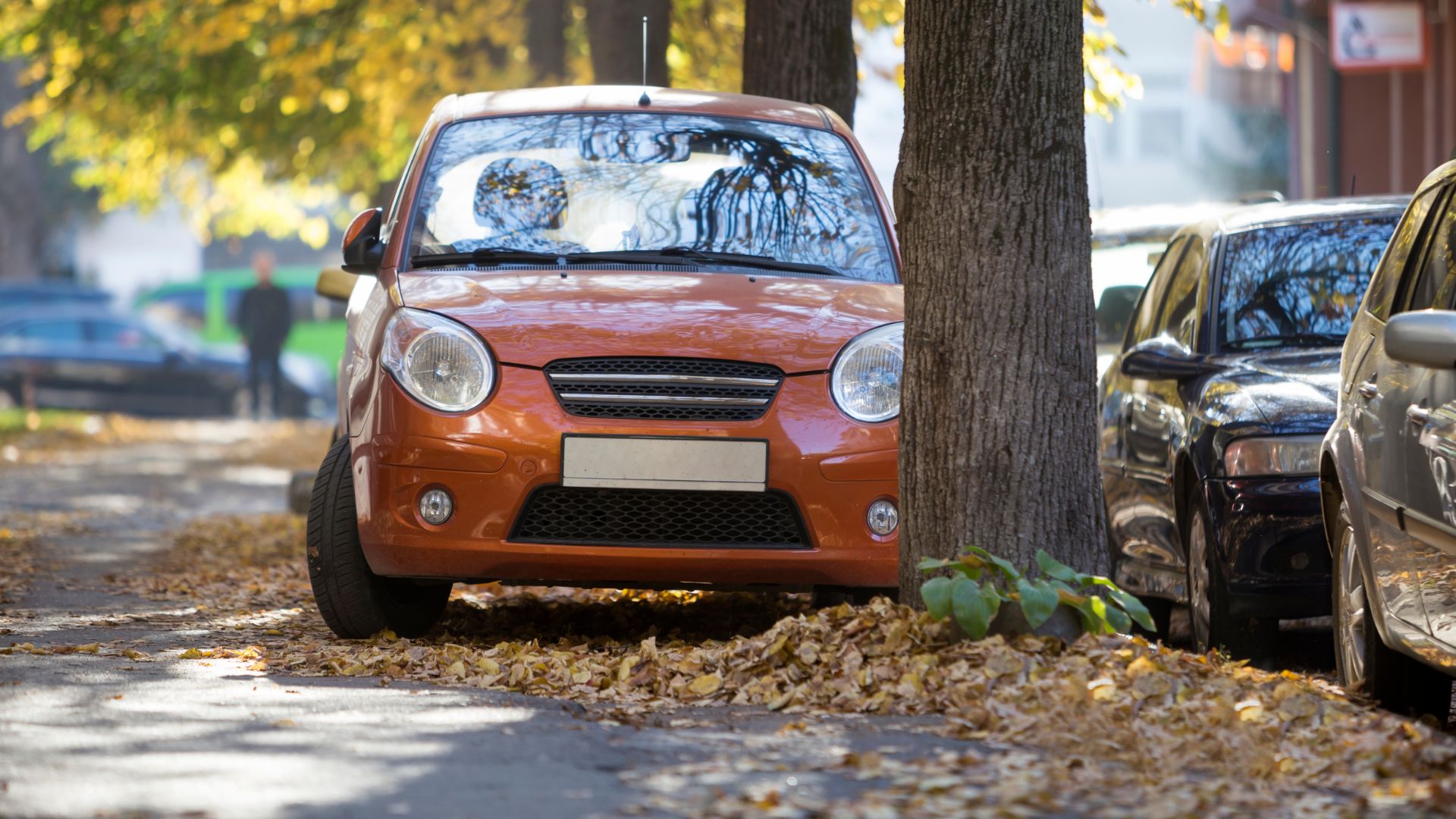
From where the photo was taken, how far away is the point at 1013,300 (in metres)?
6.14

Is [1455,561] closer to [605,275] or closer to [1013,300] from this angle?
[1013,300]

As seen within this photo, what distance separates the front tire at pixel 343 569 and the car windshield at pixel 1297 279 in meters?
3.05

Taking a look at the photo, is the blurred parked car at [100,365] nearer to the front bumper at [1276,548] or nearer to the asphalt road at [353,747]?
the asphalt road at [353,747]

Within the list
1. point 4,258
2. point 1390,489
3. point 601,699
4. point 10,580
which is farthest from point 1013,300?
point 4,258

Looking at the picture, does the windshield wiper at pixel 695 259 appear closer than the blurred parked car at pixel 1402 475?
No

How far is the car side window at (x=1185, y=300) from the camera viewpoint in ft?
26.5

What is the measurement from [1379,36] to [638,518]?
15.7 metres

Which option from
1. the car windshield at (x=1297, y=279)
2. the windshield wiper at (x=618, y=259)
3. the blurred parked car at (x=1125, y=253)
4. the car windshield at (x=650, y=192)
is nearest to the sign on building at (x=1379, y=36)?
the blurred parked car at (x=1125, y=253)

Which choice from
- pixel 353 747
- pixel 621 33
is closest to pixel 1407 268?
pixel 353 747

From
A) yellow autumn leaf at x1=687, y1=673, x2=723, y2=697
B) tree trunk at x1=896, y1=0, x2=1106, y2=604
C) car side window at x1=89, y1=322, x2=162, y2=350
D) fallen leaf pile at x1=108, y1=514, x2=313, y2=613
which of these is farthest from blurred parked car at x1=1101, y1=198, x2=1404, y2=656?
car side window at x1=89, y1=322, x2=162, y2=350

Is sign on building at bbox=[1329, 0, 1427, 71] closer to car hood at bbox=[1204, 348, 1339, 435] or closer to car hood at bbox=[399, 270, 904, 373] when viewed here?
car hood at bbox=[1204, 348, 1339, 435]

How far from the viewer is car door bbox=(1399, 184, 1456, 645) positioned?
5121 mm

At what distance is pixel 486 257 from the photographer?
7.38m

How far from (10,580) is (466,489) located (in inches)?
139
